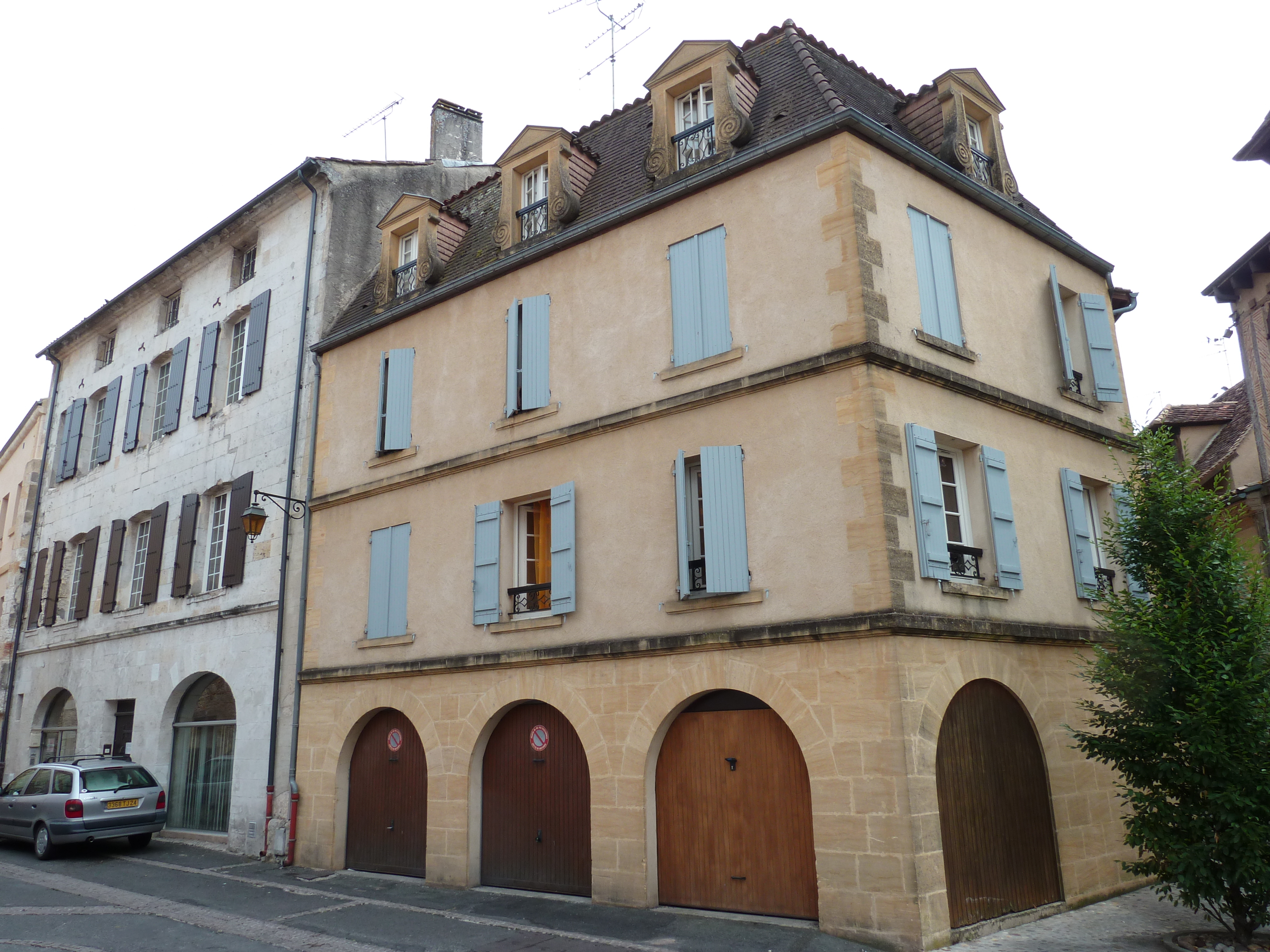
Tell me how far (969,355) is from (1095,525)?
314 cm

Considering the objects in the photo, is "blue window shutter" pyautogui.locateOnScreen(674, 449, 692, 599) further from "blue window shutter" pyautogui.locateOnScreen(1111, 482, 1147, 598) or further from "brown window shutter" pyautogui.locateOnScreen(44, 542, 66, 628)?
"brown window shutter" pyautogui.locateOnScreen(44, 542, 66, 628)

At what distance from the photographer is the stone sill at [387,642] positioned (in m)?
12.7

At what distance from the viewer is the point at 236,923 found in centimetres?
Answer: 991

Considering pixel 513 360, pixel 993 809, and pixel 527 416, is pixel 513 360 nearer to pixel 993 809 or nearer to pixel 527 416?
pixel 527 416

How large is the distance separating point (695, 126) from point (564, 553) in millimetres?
5110

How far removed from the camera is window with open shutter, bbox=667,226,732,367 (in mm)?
10500

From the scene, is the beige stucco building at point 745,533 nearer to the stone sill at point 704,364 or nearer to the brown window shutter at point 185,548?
the stone sill at point 704,364

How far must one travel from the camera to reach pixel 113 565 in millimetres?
18906

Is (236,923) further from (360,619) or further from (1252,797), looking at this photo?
(1252,797)

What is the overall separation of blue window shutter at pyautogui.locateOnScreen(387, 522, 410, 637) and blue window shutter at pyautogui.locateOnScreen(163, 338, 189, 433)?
24.3 ft

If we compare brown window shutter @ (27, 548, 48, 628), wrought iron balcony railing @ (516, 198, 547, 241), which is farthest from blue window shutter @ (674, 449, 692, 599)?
brown window shutter @ (27, 548, 48, 628)

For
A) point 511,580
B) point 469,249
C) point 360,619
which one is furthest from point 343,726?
point 469,249

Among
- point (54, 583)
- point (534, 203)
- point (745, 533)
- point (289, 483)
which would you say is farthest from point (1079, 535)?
point (54, 583)

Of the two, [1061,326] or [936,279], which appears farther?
[1061,326]
